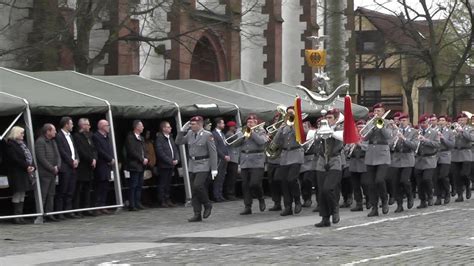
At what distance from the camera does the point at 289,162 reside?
845 inches

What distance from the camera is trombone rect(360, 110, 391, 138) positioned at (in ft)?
69.4

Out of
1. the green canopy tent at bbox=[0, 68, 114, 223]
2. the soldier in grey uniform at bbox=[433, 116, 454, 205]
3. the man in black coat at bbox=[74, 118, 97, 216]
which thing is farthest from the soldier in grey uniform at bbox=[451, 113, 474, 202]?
the man in black coat at bbox=[74, 118, 97, 216]

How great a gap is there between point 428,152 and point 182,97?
5.78 metres

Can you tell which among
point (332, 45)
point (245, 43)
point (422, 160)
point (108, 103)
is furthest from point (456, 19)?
point (108, 103)

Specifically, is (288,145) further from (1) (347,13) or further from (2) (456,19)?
(2) (456,19)

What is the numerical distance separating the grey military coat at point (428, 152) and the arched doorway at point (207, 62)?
13.9 m

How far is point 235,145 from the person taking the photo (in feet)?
73.9

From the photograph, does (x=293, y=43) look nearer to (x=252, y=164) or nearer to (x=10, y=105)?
(x=252, y=164)

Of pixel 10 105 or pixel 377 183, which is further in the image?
pixel 377 183

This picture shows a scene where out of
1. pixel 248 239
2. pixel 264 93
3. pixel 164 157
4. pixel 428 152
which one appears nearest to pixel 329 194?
pixel 248 239

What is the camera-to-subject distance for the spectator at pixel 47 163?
20125mm

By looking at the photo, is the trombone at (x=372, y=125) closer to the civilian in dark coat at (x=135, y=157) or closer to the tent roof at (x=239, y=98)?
the civilian in dark coat at (x=135, y=157)

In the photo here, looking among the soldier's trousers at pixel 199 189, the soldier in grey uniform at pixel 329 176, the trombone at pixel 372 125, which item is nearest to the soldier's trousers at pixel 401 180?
the trombone at pixel 372 125

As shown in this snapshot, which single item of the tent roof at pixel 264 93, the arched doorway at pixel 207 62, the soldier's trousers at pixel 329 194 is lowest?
the soldier's trousers at pixel 329 194
